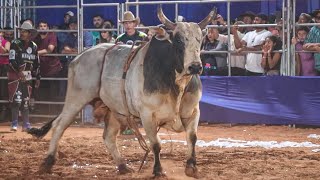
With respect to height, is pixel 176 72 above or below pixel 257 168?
above

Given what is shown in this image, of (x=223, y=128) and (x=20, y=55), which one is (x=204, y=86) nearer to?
(x=223, y=128)

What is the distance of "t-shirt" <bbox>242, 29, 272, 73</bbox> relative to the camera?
13.6 meters

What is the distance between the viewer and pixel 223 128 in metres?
13.9

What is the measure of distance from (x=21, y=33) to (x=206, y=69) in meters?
3.81

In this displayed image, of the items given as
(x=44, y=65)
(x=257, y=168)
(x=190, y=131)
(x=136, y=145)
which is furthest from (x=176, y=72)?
(x=44, y=65)

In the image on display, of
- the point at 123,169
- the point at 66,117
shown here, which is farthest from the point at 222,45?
the point at 123,169

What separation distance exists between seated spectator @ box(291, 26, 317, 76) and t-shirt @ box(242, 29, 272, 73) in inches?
22.1

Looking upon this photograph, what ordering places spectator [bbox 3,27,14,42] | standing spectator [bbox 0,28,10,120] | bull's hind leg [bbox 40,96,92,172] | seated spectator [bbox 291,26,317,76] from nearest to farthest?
bull's hind leg [bbox 40,96,92,172], seated spectator [bbox 291,26,317,76], standing spectator [bbox 0,28,10,120], spectator [bbox 3,27,14,42]

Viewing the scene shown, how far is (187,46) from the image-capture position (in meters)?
7.41

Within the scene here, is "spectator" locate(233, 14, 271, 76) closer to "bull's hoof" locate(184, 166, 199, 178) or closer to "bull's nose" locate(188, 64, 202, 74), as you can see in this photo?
"bull's hoof" locate(184, 166, 199, 178)

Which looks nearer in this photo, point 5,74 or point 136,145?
point 136,145

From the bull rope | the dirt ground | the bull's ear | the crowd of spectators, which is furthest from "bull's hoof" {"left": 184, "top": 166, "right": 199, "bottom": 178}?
the crowd of spectators

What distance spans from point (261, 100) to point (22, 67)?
15.4 feet

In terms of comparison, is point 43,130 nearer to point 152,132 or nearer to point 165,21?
point 152,132
